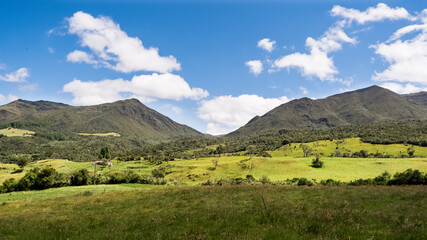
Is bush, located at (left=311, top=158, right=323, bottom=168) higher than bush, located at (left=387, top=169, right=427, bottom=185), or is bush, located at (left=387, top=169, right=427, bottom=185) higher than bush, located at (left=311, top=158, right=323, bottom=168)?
bush, located at (left=387, top=169, right=427, bottom=185)

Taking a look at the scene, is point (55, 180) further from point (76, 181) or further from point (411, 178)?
point (411, 178)

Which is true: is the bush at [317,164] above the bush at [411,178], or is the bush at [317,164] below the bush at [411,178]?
below

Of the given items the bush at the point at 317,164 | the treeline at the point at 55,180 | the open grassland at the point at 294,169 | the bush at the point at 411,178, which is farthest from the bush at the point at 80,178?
the bush at the point at 317,164

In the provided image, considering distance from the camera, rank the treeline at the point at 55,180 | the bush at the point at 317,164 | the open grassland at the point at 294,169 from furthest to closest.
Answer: the bush at the point at 317,164
the open grassland at the point at 294,169
the treeline at the point at 55,180

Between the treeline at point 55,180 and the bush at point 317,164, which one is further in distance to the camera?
the bush at point 317,164

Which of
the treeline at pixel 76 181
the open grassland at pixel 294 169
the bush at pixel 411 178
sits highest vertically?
the bush at pixel 411 178

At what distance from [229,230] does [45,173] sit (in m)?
73.6

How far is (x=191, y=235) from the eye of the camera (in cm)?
885

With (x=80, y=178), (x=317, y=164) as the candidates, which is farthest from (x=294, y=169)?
A: (x=80, y=178)

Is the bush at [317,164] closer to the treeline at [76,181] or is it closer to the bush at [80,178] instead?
the treeline at [76,181]

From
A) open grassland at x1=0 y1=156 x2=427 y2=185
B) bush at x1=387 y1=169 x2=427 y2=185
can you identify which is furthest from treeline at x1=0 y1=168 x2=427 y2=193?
open grassland at x1=0 y1=156 x2=427 y2=185

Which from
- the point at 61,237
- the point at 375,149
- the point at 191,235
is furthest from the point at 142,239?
the point at 375,149

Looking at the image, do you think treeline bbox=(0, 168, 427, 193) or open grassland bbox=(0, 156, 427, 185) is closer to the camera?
treeline bbox=(0, 168, 427, 193)

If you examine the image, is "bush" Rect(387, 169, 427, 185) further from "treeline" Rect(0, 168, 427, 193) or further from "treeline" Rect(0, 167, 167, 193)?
"treeline" Rect(0, 167, 167, 193)
